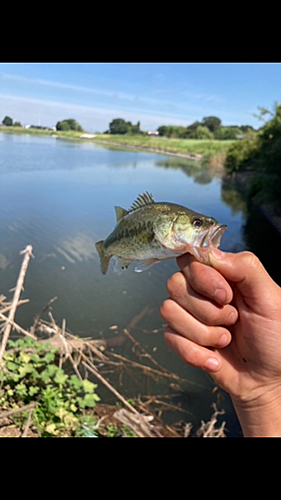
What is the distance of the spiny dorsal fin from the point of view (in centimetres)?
87

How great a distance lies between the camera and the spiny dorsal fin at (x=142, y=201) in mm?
871

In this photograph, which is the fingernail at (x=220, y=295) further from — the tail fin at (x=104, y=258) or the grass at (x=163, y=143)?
the grass at (x=163, y=143)

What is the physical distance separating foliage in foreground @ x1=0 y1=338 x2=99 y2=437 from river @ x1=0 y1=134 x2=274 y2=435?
3.22 feet

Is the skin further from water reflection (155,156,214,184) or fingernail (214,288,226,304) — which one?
water reflection (155,156,214,184)

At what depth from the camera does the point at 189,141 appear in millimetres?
2703

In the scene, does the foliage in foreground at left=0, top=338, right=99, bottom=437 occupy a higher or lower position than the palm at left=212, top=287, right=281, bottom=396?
lower

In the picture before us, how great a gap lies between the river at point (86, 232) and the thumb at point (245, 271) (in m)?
0.32

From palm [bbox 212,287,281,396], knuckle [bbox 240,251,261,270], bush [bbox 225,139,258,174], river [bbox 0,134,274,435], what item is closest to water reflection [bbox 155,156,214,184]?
river [bbox 0,134,274,435]

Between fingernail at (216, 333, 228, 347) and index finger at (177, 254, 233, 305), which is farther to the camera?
fingernail at (216, 333, 228, 347)

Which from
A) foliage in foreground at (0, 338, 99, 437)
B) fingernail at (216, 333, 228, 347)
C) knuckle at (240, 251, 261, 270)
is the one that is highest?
knuckle at (240, 251, 261, 270)

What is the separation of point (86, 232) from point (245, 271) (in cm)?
255
